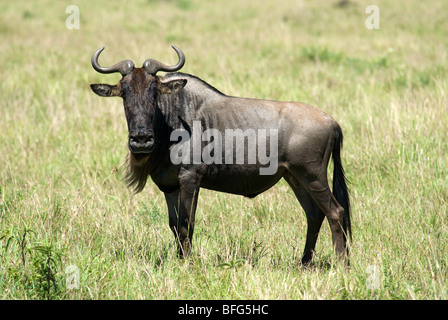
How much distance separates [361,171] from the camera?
7281mm

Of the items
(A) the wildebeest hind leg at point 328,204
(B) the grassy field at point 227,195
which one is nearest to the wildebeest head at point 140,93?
(B) the grassy field at point 227,195

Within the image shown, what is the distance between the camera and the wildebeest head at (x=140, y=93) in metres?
4.73

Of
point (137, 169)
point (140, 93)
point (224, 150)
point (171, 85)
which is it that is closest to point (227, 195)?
point (224, 150)

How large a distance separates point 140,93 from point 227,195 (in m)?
2.28

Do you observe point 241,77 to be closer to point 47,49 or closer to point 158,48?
point 158,48

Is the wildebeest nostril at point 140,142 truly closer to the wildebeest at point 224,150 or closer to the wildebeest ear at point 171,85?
the wildebeest at point 224,150

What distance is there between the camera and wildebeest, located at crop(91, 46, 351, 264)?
5152 mm

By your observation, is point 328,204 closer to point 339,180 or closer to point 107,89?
point 339,180

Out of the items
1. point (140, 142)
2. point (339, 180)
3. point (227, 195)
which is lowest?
point (227, 195)

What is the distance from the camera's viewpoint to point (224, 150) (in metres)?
5.33

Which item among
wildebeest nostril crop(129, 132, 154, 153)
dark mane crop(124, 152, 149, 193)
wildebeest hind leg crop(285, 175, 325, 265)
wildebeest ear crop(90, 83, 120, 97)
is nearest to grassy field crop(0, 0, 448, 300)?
wildebeest hind leg crop(285, 175, 325, 265)

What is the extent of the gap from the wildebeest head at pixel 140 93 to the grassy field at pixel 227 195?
101 cm
